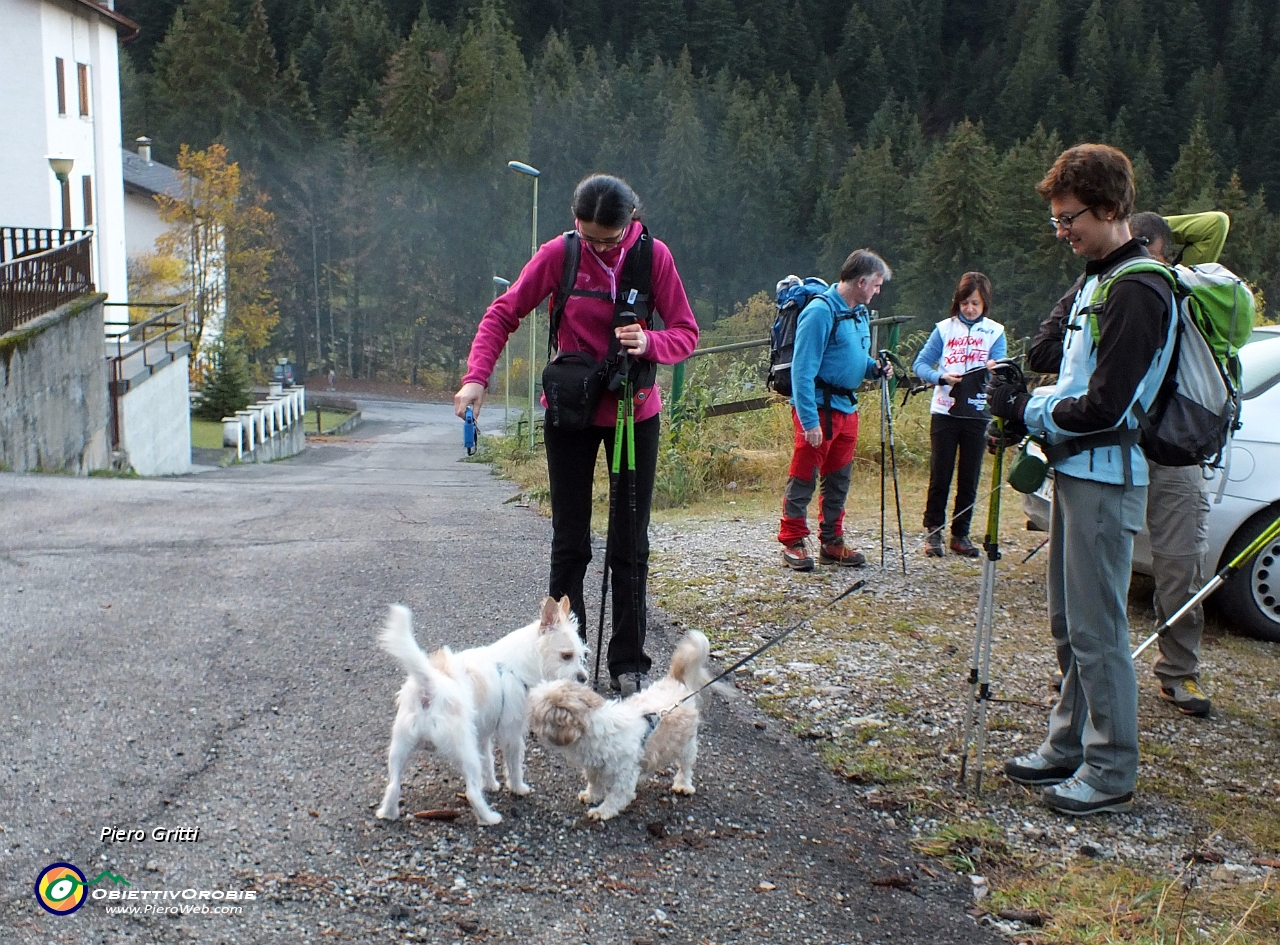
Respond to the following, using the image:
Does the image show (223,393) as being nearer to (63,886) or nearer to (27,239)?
(27,239)

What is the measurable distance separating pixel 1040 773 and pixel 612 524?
5.95 ft

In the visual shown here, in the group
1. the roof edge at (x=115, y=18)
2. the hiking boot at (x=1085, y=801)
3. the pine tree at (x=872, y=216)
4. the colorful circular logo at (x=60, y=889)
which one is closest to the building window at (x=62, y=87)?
the roof edge at (x=115, y=18)

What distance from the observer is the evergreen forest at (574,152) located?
6925cm

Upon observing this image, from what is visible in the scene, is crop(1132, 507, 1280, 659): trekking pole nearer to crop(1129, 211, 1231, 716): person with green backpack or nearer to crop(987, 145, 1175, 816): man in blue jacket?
crop(1129, 211, 1231, 716): person with green backpack

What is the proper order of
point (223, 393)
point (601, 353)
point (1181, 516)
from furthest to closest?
point (223, 393)
point (1181, 516)
point (601, 353)

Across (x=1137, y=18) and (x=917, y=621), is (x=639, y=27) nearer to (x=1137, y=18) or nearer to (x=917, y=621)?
(x=1137, y=18)

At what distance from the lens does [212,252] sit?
54.3 meters

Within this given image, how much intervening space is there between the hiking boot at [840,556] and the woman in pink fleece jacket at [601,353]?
3087 mm

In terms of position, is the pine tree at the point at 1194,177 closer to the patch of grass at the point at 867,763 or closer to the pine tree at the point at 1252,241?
the pine tree at the point at 1252,241

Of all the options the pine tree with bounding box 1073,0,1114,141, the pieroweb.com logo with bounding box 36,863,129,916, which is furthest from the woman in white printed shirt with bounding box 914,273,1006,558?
the pine tree with bounding box 1073,0,1114,141

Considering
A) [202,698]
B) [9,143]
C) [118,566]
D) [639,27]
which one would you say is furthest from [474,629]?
[639,27]

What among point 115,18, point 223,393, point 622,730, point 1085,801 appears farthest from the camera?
point 223,393

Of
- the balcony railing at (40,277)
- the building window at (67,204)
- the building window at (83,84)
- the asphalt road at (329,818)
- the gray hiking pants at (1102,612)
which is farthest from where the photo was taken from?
the building window at (83,84)

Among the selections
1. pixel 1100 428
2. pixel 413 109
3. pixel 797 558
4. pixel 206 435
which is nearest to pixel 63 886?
pixel 1100 428
